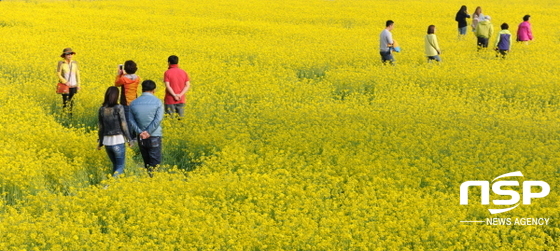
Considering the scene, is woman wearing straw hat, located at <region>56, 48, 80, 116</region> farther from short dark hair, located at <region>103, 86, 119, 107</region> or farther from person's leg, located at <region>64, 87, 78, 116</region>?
short dark hair, located at <region>103, 86, 119, 107</region>

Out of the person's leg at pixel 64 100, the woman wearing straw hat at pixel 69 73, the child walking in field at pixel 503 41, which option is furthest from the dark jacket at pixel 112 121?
the child walking in field at pixel 503 41

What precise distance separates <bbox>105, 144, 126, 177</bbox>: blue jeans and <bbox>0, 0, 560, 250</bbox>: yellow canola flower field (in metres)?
0.17

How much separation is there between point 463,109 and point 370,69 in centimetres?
576

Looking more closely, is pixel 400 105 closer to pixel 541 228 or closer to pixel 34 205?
pixel 541 228

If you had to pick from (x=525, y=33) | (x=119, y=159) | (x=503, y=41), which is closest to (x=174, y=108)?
(x=119, y=159)

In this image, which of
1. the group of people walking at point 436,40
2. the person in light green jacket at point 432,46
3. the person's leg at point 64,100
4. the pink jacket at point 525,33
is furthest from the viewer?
the pink jacket at point 525,33

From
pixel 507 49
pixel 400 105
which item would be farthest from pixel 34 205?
pixel 507 49

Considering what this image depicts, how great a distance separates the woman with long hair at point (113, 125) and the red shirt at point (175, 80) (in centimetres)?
294

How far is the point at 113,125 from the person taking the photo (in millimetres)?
10188

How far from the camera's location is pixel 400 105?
14922 mm

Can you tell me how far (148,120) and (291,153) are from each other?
8.47 ft

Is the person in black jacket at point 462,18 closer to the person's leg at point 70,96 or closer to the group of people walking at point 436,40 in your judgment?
the group of people walking at point 436,40

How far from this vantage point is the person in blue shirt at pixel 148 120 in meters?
10.5

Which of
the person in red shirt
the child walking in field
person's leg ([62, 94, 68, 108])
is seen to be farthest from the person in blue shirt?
the child walking in field
